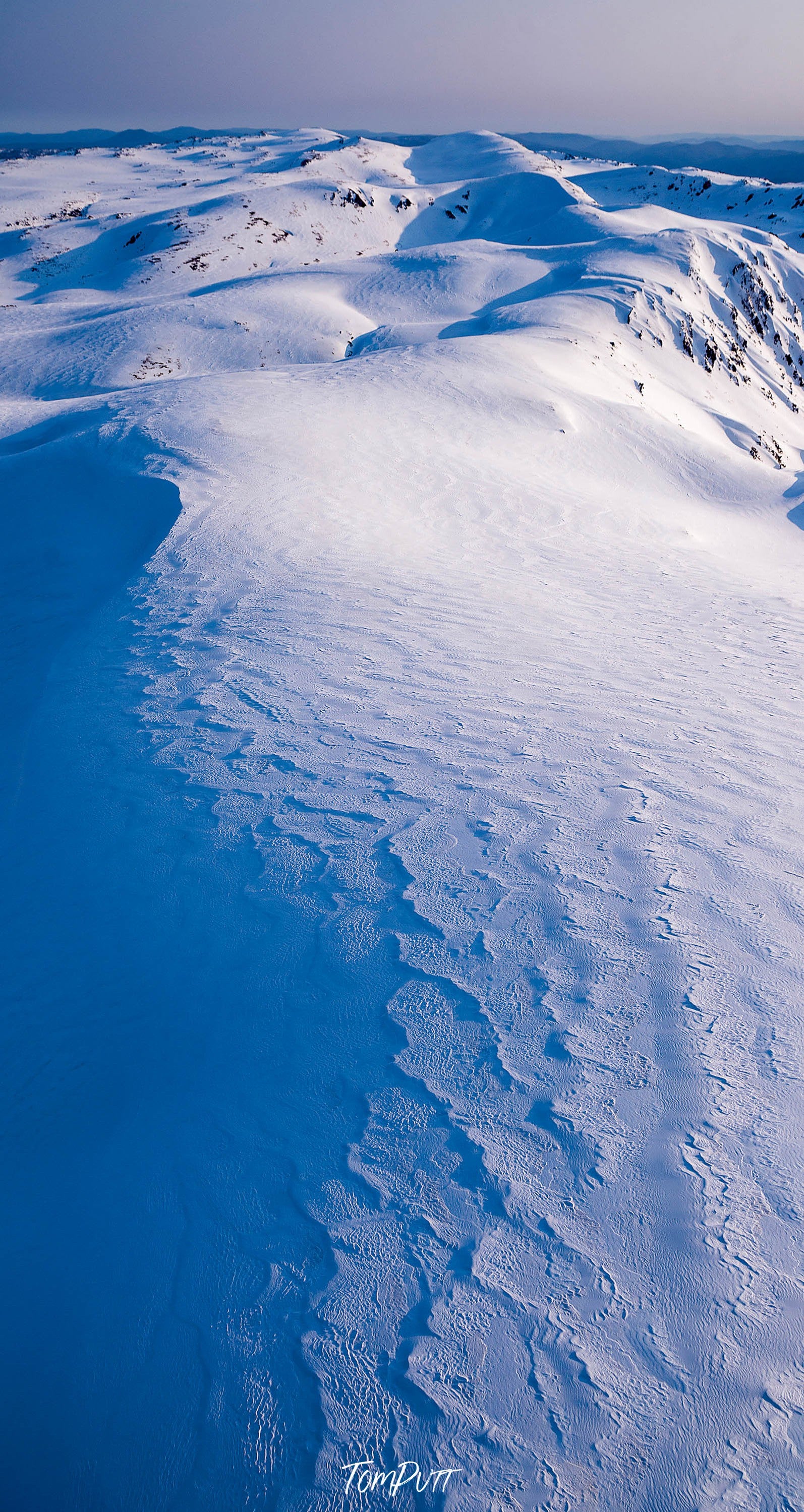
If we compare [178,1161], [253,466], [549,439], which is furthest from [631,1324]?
[549,439]

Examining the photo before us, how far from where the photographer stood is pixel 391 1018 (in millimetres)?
2545

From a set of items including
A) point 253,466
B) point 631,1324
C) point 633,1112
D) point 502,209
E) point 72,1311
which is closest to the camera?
point 631,1324

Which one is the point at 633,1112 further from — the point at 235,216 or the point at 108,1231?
the point at 235,216

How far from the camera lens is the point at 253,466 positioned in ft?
26.8

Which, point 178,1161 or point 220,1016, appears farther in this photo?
point 220,1016

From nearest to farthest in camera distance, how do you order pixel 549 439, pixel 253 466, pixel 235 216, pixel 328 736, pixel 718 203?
1. pixel 328 736
2. pixel 253 466
3. pixel 549 439
4. pixel 235 216
5. pixel 718 203

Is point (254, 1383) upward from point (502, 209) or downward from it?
downward

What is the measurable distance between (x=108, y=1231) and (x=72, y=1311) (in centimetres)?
20

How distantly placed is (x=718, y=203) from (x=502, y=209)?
1737 centimetres

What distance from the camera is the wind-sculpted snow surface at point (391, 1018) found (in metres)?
1.80

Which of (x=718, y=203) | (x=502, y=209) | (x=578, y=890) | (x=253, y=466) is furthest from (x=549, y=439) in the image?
(x=718, y=203)

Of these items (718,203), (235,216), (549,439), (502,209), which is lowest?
(549,439)

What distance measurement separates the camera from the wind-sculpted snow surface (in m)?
1.80

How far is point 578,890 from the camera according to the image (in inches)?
117
